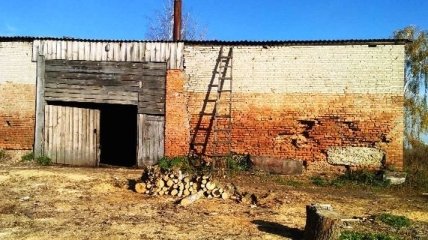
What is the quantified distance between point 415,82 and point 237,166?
1382 cm

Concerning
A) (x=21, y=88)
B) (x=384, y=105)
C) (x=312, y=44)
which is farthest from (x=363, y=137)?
(x=21, y=88)

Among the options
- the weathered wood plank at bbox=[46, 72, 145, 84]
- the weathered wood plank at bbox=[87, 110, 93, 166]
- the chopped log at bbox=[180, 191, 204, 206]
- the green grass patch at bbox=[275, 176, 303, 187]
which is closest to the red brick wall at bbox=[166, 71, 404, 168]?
the green grass patch at bbox=[275, 176, 303, 187]

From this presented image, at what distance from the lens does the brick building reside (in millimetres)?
12320

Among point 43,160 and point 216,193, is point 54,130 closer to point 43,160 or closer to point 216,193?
point 43,160

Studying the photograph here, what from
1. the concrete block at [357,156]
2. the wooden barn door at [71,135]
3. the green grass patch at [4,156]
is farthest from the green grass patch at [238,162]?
the green grass patch at [4,156]

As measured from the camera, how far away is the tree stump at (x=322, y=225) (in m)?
6.09

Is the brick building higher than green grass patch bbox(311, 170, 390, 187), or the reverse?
the brick building

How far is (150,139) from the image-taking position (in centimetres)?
1316

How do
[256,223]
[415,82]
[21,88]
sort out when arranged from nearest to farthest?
[256,223] → [21,88] → [415,82]

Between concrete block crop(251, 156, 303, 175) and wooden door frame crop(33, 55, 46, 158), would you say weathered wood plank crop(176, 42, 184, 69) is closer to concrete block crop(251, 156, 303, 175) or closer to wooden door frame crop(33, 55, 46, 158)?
concrete block crop(251, 156, 303, 175)

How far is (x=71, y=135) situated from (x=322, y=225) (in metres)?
9.79

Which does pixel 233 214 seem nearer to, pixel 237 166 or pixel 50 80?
pixel 237 166

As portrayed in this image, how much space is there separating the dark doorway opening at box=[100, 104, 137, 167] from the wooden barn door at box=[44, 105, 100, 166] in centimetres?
306

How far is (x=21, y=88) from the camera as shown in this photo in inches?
526
